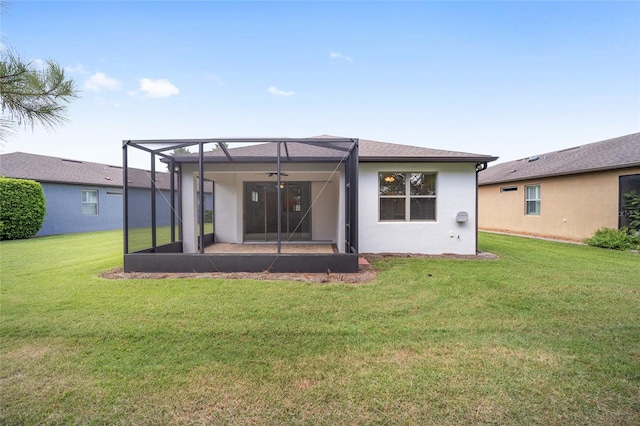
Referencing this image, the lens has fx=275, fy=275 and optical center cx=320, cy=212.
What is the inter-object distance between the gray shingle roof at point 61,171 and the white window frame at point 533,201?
16.8 m

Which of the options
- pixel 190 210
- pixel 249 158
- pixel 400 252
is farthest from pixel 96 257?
pixel 400 252

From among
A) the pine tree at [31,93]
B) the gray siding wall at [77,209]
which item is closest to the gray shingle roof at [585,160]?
the pine tree at [31,93]

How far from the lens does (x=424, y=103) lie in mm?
14523

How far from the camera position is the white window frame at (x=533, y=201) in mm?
12281

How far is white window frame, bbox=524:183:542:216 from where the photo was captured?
12281 millimetres

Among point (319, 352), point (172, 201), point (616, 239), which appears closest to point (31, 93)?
point (319, 352)

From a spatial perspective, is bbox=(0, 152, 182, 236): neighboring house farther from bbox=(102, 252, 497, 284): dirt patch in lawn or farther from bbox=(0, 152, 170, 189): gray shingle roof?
bbox=(102, 252, 497, 284): dirt patch in lawn

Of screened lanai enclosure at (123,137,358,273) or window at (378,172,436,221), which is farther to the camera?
window at (378,172,436,221)

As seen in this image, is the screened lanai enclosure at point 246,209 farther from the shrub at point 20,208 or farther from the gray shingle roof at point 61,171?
the gray shingle roof at point 61,171

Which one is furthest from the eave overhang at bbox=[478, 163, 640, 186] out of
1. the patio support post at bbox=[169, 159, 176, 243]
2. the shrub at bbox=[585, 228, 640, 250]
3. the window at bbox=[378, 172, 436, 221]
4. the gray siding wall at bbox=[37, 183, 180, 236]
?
the gray siding wall at bbox=[37, 183, 180, 236]

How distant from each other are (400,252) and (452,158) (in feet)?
9.64

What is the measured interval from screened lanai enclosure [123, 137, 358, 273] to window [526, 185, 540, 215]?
31.4ft

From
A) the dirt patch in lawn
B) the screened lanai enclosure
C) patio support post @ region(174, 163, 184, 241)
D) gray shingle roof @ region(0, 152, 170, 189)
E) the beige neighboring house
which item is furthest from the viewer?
gray shingle roof @ region(0, 152, 170, 189)

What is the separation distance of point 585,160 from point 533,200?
237cm
